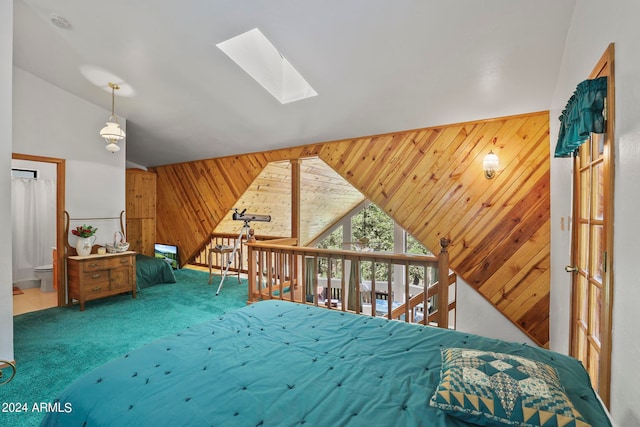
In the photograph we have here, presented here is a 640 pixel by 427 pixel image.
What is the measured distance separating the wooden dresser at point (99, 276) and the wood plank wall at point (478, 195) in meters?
3.32

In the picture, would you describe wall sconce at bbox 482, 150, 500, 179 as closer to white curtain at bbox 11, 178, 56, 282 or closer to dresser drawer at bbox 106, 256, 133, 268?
dresser drawer at bbox 106, 256, 133, 268

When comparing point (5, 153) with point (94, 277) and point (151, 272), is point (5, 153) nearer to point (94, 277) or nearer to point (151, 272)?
point (94, 277)

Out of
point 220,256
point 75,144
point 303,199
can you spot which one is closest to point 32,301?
point 75,144

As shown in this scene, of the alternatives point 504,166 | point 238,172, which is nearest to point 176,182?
point 238,172

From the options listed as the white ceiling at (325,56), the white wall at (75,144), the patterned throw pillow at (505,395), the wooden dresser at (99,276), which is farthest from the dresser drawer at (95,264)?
the patterned throw pillow at (505,395)

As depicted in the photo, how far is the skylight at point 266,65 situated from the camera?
2.94 metres

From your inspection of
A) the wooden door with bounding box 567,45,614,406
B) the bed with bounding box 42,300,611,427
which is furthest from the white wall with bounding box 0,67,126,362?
the wooden door with bounding box 567,45,614,406

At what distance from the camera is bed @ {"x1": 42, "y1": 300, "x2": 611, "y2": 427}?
0.95 meters

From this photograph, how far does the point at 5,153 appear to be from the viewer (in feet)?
7.51

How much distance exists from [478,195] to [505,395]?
8.78 ft

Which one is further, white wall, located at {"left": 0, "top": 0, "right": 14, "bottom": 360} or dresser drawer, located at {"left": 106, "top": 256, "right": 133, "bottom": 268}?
dresser drawer, located at {"left": 106, "top": 256, "right": 133, "bottom": 268}

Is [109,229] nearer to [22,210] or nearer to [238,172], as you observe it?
[22,210]

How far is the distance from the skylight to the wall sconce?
6.54 ft

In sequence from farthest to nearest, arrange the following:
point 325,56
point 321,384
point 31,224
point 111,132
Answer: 1. point 31,224
2. point 111,132
3. point 325,56
4. point 321,384
